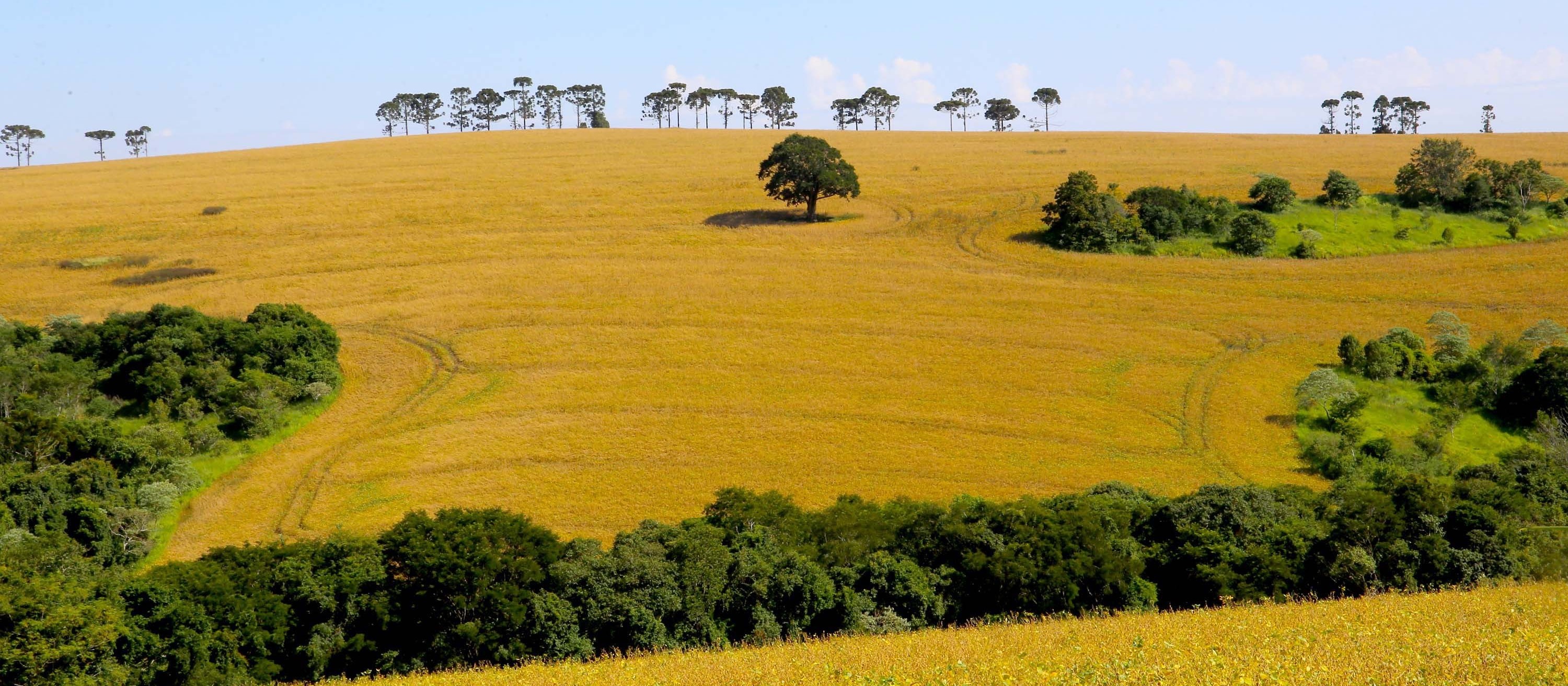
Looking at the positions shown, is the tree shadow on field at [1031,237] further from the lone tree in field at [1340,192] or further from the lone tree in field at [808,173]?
the lone tree in field at [1340,192]

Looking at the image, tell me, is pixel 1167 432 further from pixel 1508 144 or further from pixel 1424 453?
pixel 1508 144

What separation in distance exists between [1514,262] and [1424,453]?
38.1 m

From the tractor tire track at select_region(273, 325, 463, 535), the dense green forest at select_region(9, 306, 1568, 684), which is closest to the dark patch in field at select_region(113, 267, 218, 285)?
the tractor tire track at select_region(273, 325, 463, 535)

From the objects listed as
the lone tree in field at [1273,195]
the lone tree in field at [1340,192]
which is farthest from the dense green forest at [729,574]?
the lone tree in field at [1340,192]

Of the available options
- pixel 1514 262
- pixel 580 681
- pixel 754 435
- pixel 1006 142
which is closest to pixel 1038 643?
pixel 580 681

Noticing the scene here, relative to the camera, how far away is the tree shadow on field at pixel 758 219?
97.3 m

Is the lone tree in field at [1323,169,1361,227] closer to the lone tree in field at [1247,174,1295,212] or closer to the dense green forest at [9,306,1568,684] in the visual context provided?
the lone tree in field at [1247,174,1295,212]

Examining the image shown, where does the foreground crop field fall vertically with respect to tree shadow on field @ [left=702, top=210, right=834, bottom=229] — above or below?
below

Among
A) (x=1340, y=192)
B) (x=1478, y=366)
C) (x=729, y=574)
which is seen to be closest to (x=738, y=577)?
(x=729, y=574)

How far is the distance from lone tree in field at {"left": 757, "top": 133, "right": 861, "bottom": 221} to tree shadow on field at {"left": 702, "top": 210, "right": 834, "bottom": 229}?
54.0 inches

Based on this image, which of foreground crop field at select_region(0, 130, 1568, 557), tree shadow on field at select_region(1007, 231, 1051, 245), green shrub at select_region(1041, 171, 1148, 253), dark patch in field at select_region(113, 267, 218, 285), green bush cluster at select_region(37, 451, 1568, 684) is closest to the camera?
green bush cluster at select_region(37, 451, 1568, 684)

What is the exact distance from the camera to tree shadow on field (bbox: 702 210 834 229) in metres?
97.3

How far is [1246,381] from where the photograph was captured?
6159 centimetres

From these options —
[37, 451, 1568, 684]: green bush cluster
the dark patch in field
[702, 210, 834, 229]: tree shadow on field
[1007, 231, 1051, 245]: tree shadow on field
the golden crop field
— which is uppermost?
[702, 210, 834, 229]: tree shadow on field
